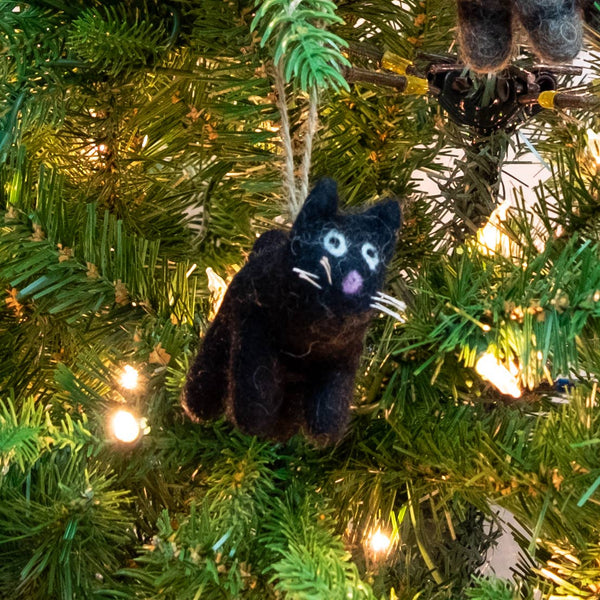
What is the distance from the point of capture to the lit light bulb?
442 mm

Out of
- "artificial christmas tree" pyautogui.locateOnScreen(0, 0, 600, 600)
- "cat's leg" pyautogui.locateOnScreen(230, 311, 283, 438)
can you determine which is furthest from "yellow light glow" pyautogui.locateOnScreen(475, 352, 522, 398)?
"cat's leg" pyautogui.locateOnScreen(230, 311, 283, 438)

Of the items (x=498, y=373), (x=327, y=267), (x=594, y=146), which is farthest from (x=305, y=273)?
(x=594, y=146)

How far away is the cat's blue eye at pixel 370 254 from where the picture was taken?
35cm

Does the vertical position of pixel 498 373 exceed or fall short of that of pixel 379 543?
it exceeds it

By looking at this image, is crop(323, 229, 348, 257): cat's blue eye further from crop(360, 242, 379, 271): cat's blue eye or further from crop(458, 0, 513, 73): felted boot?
crop(458, 0, 513, 73): felted boot

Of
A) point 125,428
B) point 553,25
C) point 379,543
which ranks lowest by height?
point 379,543

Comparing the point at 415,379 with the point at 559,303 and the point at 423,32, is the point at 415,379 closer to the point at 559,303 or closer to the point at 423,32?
the point at 559,303

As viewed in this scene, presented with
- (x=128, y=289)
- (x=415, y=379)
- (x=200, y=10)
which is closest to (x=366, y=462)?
(x=415, y=379)

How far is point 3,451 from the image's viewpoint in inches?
13.1

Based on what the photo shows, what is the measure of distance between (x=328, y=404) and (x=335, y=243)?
0.08 meters

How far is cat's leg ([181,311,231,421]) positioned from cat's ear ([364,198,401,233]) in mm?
92

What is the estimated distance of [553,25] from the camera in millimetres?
342

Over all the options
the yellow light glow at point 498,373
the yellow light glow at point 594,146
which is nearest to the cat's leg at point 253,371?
the yellow light glow at point 498,373

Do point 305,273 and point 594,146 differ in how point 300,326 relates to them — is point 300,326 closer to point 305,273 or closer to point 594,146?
point 305,273
